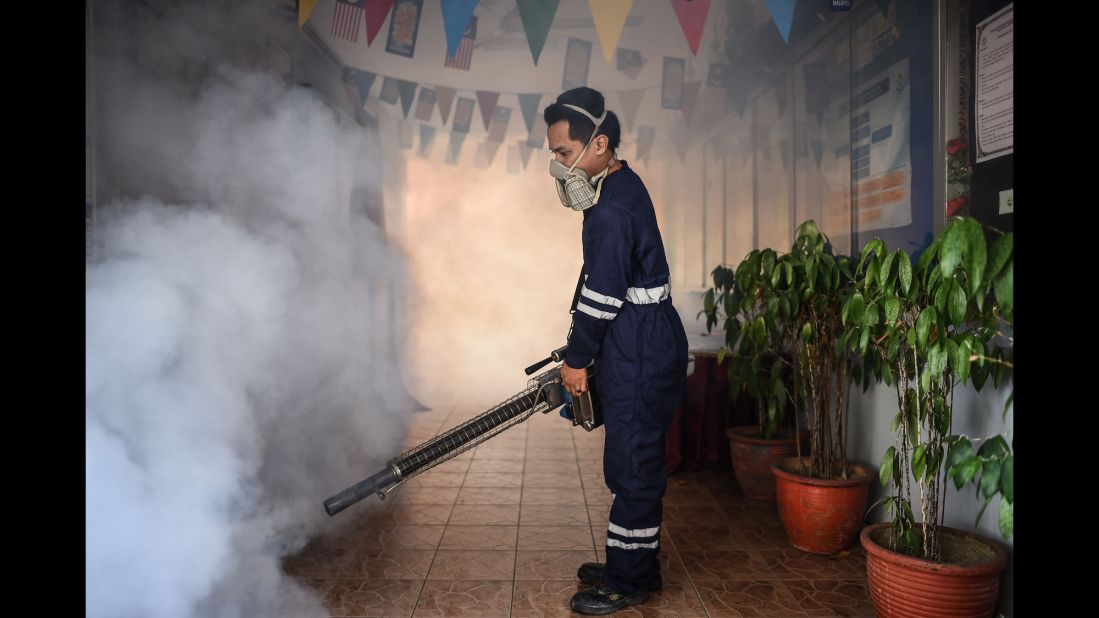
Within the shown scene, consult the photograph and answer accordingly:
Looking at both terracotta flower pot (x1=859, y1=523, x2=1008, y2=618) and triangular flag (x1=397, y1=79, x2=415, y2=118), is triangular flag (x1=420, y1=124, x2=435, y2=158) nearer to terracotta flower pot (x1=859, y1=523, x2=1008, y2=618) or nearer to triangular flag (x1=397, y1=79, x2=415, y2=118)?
triangular flag (x1=397, y1=79, x2=415, y2=118)

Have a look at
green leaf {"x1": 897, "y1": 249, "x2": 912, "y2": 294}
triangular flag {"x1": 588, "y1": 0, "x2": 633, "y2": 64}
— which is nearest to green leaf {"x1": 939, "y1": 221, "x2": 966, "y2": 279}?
green leaf {"x1": 897, "y1": 249, "x2": 912, "y2": 294}

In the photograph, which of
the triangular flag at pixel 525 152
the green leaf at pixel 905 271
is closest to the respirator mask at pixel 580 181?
the green leaf at pixel 905 271

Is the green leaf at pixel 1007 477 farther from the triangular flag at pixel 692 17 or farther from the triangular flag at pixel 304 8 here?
the triangular flag at pixel 304 8

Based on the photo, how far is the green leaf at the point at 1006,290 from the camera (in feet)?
5.59

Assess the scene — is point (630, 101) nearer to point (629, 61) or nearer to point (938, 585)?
point (629, 61)

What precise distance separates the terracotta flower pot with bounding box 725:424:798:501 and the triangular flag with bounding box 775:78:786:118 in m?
2.06

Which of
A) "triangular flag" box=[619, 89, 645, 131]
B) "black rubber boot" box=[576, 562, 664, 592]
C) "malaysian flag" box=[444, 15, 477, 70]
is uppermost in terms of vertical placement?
"malaysian flag" box=[444, 15, 477, 70]

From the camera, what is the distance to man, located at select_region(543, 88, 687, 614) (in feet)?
7.50

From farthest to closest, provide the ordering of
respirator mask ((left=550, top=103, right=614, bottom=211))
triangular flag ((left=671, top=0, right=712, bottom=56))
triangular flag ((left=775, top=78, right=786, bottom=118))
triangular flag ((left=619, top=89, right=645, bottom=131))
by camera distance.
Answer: triangular flag ((left=619, top=89, right=645, bottom=131)) → triangular flag ((left=775, top=78, right=786, bottom=118)) → triangular flag ((left=671, top=0, right=712, bottom=56)) → respirator mask ((left=550, top=103, right=614, bottom=211))

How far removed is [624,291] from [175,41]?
221 cm

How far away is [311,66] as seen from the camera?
4.44 m

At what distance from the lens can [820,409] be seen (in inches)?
120

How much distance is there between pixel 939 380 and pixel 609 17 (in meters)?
1.89
